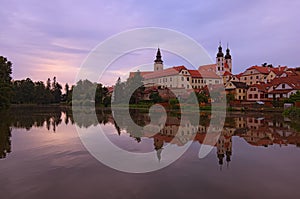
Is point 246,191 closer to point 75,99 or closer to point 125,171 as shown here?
point 125,171

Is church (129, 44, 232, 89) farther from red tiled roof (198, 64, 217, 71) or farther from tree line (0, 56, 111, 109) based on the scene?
tree line (0, 56, 111, 109)

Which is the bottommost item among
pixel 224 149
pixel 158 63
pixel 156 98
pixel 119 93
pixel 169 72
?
pixel 224 149

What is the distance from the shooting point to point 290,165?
24.6 ft

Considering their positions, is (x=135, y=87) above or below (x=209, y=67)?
below

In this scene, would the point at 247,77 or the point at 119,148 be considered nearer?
the point at 119,148

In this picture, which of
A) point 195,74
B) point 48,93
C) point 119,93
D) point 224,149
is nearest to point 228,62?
point 195,74

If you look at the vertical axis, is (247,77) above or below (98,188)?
above

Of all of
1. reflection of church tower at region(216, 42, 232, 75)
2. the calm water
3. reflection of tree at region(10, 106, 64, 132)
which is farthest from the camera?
reflection of church tower at region(216, 42, 232, 75)

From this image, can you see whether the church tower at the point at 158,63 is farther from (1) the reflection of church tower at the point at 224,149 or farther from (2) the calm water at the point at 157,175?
(2) the calm water at the point at 157,175

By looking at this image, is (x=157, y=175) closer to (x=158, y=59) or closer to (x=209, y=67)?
(x=209, y=67)

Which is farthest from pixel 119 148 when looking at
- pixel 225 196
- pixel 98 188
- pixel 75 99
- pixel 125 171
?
pixel 75 99

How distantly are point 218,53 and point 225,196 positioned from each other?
237 ft

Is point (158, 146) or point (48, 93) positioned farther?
point (48, 93)

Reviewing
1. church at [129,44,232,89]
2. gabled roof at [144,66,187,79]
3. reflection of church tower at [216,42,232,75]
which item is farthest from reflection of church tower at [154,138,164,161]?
reflection of church tower at [216,42,232,75]
